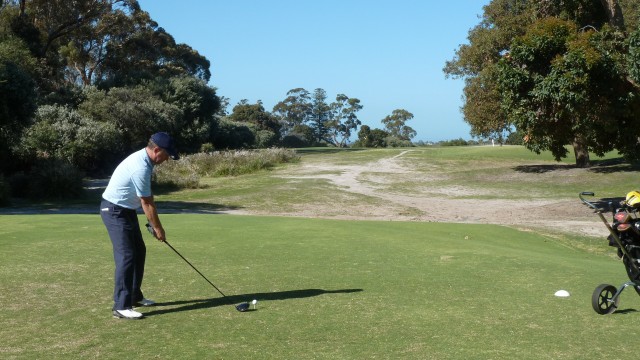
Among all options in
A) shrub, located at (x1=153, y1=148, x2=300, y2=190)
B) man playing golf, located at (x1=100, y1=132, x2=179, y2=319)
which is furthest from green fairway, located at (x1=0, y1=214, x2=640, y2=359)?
shrub, located at (x1=153, y1=148, x2=300, y2=190)

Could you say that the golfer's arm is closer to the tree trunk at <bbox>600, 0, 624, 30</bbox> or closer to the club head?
the club head

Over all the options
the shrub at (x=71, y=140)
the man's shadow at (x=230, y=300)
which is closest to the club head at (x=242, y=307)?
the man's shadow at (x=230, y=300)

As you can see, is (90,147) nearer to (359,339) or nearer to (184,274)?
(184,274)

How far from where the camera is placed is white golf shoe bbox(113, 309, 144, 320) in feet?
23.5

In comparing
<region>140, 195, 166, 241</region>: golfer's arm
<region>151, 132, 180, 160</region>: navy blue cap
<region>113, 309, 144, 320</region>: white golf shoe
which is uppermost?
<region>151, 132, 180, 160</region>: navy blue cap

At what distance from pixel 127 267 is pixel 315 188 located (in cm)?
2813

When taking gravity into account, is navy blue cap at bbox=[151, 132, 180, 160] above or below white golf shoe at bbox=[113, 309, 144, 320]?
above

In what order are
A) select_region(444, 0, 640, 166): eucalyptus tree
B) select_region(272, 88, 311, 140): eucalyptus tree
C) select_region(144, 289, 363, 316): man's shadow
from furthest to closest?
1. select_region(272, 88, 311, 140): eucalyptus tree
2. select_region(444, 0, 640, 166): eucalyptus tree
3. select_region(144, 289, 363, 316): man's shadow

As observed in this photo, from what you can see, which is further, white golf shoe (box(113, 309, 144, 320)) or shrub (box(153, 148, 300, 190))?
shrub (box(153, 148, 300, 190))

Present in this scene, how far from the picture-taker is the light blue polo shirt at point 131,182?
744 centimetres

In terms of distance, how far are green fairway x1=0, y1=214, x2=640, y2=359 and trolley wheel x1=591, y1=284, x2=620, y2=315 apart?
106 millimetres

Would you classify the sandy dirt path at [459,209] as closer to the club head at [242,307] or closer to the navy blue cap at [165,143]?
the club head at [242,307]

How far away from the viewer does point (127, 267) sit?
7469 mm

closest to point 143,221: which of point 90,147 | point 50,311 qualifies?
point 50,311
